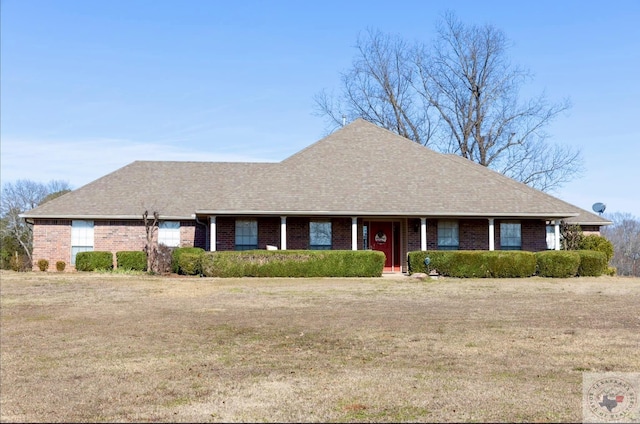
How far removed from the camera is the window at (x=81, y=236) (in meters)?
30.1

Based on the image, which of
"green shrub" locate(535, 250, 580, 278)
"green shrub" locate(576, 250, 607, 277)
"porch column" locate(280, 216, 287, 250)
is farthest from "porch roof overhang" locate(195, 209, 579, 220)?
"green shrub" locate(535, 250, 580, 278)

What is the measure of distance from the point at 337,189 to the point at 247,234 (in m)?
4.34

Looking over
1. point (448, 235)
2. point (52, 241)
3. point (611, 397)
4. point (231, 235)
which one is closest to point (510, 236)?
point (448, 235)

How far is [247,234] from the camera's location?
29188mm

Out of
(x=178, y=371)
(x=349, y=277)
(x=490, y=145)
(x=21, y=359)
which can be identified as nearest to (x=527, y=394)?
(x=178, y=371)

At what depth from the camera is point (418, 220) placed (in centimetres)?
2919

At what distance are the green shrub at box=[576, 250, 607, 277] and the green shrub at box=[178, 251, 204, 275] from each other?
1461 centimetres

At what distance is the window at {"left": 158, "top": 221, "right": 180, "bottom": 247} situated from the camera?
3048 centimetres

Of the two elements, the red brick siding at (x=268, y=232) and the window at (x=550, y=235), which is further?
the window at (x=550, y=235)

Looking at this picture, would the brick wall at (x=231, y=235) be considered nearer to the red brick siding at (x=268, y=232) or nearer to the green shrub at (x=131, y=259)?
the red brick siding at (x=268, y=232)

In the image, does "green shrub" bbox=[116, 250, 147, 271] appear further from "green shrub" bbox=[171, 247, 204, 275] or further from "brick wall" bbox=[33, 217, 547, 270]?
"green shrub" bbox=[171, 247, 204, 275]

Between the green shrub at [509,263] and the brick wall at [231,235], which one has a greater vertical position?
the brick wall at [231,235]

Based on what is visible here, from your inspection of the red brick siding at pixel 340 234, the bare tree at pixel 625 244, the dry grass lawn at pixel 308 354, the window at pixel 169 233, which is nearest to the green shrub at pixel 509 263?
the red brick siding at pixel 340 234

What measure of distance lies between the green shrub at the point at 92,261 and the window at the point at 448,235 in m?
14.4
